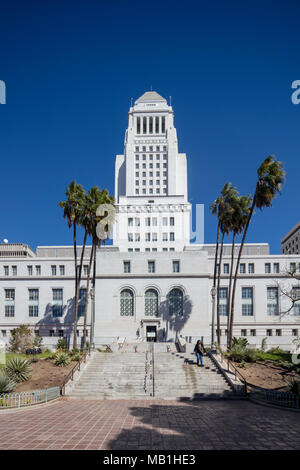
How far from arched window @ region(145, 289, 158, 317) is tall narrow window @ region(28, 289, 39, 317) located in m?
14.6

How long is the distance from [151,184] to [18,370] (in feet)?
215

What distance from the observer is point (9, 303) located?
47.5 meters

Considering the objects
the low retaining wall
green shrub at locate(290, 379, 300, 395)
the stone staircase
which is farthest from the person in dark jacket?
the low retaining wall

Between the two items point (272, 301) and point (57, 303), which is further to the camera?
point (272, 301)

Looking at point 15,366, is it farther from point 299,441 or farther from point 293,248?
point 293,248

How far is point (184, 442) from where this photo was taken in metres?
11.5

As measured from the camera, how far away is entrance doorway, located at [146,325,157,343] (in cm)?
4294

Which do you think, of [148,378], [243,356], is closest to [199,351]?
[148,378]

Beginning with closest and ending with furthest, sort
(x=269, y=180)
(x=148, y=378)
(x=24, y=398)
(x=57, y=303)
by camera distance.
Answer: (x=24, y=398) → (x=148, y=378) → (x=269, y=180) → (x=57, y=303)

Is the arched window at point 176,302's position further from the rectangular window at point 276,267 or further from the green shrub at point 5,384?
the green shrub at point 5,384

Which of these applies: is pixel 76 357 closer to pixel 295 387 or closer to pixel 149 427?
pixel 149 427

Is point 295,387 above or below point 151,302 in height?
below

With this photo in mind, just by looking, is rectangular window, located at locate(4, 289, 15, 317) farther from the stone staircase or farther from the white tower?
the white tower
